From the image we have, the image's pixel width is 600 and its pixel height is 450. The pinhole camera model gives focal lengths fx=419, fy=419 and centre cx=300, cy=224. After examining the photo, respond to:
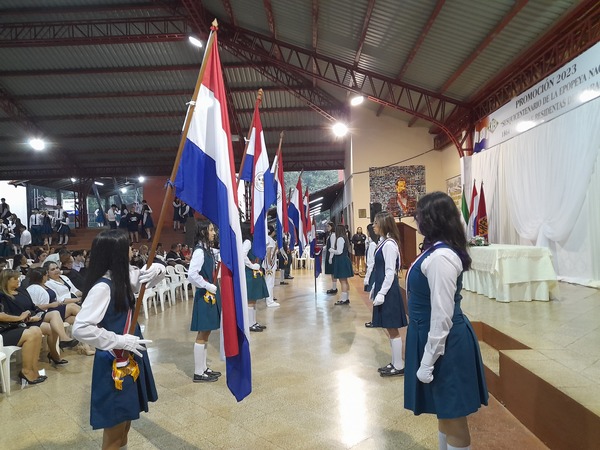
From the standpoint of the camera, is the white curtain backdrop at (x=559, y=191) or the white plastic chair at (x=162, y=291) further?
the white plastic chair at (x=162, y=291)

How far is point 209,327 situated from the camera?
12.0 feet

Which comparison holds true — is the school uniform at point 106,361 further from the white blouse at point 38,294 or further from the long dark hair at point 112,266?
the white blouse at point 38,294

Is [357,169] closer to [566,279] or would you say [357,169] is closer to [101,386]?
[566,279]

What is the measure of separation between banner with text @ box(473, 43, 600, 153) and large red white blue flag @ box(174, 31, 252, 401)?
5.94 metres

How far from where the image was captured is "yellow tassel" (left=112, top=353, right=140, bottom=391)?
1.90 m

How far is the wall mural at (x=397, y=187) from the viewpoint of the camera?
45.8 ft

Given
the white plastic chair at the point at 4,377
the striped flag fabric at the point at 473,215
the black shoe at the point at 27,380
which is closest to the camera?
the white plastic chair at the point at 4,377

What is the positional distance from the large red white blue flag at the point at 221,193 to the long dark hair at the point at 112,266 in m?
0.40

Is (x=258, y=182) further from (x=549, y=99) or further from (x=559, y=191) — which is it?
(x=549, y=99)

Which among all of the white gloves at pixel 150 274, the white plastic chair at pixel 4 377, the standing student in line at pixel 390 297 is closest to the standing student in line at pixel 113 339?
the white gloves at pixel 150 274

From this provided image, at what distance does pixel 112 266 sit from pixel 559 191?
715 cm

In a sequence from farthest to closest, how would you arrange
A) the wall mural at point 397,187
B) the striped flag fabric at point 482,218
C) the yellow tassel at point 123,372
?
the wall mural at point 397,187 < the striped flag fabric at point 482,218 < the yellow tassel at point 123,372

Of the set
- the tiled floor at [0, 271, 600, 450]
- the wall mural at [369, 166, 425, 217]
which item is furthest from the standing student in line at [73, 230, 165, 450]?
the wall mural at [369, 166, 425, 217]

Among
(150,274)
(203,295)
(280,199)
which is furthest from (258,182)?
(150,274)
